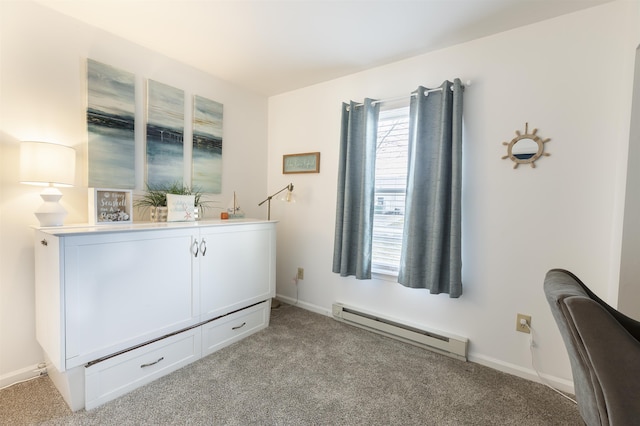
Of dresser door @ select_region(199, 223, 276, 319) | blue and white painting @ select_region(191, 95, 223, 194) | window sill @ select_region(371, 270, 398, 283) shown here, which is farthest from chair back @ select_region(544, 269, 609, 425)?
blue and white painting @ select_region(191, 95, 223, 194)

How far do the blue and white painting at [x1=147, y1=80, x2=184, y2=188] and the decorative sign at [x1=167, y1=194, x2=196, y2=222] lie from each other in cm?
35

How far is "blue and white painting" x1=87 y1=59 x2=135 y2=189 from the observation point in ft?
6.46

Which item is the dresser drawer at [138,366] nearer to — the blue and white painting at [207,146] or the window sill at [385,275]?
the blue and white painting at [207,146]

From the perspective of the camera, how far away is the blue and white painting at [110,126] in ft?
6.46

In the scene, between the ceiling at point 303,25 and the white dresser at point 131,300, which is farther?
the ceiling at point 303,25

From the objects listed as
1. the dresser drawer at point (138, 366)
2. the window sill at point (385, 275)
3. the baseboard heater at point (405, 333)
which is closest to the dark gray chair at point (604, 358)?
the baseboard heater at point (405, 333)

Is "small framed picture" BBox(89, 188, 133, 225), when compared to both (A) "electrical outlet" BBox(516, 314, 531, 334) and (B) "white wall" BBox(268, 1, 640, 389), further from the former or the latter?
(A) "electrical outlet" BBox(516, 314, 531, 334)

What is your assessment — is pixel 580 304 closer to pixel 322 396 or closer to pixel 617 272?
pixel 617 272

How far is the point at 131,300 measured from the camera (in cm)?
167

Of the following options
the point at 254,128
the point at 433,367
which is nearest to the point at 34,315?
the point at 254,128

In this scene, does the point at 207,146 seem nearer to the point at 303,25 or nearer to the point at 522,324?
the point at 303,25

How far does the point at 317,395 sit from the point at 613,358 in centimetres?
140

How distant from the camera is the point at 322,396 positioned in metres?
1.67

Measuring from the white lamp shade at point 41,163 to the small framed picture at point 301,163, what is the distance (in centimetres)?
189
